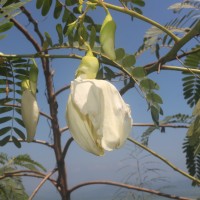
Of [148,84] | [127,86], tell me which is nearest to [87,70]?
[148,84]

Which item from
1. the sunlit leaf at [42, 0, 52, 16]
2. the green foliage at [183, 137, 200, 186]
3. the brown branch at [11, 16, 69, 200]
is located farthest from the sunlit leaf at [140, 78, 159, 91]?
the green foliage at [183, 137, 200, 186]

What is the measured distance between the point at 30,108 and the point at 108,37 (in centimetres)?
24

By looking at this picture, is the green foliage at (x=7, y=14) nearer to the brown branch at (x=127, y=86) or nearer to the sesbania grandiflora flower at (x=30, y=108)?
the sesbania grandiflora flower at (x=30, y=108)

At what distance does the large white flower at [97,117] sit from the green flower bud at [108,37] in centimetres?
6

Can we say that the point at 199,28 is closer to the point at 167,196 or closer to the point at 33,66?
the point at 33,66

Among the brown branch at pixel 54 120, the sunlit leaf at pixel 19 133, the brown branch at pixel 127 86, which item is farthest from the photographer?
the brown branch at pixel 54 120

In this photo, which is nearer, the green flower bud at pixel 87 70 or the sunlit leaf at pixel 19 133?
the green flower bud at pixel 87 70

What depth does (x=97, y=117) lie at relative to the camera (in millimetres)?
506

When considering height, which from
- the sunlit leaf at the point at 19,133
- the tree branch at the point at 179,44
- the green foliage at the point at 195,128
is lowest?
the sunlit leaf at the point at 19,133

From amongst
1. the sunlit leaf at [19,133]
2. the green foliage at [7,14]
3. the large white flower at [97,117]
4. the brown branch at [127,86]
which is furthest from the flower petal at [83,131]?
the sunlit leaf at [19,133]

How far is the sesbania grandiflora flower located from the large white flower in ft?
0.67

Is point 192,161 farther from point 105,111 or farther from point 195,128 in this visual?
point 105,111

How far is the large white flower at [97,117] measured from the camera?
497 mm

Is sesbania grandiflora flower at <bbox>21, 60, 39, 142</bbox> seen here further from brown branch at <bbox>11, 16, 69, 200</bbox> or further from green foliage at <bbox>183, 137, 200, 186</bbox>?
green foliage at <bbox>183, 137, 200, 186</bbox>
